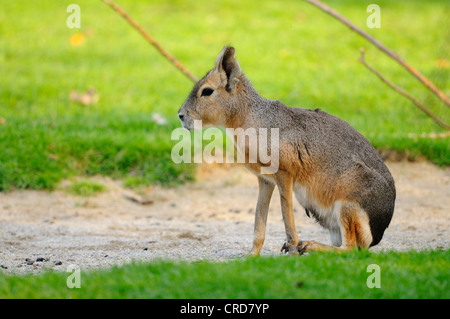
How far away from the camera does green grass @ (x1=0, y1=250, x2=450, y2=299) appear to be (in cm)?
398

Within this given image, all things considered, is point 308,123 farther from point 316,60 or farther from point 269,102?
point 316,60

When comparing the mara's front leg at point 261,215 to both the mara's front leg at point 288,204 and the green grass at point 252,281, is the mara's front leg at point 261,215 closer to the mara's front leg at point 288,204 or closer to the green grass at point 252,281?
the mara's front leg at point 288,204

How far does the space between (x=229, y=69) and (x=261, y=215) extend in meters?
1.21

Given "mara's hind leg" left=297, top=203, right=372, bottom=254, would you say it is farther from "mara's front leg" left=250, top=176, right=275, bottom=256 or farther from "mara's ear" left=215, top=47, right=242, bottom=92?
"mara's ear" left=215, top=47, right=242, bottom=92

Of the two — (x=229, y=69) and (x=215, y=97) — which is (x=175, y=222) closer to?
(x=215, y=97)

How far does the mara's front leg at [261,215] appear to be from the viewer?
5.44 m

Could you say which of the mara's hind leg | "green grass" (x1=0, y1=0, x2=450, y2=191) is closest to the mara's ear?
the mara's hind leg

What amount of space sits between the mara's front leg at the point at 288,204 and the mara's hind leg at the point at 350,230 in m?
0.15

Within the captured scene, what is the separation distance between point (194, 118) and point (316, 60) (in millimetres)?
7439

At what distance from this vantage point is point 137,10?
47.5 ft

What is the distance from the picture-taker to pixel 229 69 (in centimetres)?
545

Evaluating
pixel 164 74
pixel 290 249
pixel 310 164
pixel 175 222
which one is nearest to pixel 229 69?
pixel 310 164

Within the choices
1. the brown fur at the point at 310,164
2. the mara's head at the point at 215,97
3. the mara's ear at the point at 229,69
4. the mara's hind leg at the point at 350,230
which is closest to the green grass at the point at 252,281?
the mara's hind leg at the point at 350,230

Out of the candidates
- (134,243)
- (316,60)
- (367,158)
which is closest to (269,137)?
(367,158)
